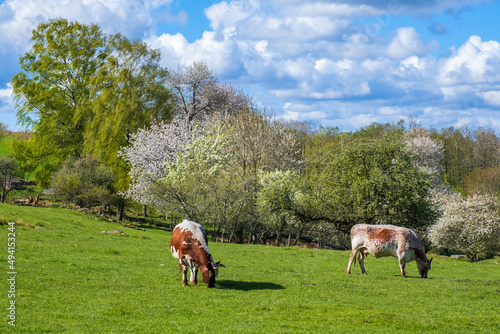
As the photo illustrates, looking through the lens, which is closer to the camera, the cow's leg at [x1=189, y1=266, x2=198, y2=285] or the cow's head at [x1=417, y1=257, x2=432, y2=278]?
the cow's leg at [x1=189, y1=266, x2=198, y2=285]

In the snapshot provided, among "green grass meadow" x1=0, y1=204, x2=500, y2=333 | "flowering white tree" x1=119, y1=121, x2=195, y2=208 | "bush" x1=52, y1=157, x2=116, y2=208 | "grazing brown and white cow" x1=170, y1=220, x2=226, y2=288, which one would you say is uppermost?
"flowering white tree" x1=119, y1=121, x2=195, y2=208

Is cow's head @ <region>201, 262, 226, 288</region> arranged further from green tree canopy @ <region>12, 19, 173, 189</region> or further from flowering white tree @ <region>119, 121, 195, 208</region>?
green tree canopy @ <region>12, 19, 173, 189</region>

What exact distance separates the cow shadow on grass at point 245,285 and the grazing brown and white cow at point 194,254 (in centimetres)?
86

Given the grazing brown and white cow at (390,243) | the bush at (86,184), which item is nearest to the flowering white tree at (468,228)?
the grazing brown and white cow at (390,243)

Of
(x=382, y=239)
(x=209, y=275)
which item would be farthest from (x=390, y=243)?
(x=209, y=275)

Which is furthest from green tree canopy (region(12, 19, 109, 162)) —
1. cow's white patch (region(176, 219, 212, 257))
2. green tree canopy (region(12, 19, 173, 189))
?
cow's white patch (region(176, 219, 212, 257))

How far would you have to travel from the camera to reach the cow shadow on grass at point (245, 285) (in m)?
18.0

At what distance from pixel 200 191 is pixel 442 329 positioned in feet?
109

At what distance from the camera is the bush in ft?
176

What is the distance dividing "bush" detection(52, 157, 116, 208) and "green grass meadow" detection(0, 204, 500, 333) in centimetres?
2768

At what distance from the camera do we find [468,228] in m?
50.8

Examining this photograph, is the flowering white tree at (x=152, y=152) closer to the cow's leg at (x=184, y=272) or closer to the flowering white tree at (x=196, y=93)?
the flowering white tree at (x=196, y=93)

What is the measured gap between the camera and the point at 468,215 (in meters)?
51.5

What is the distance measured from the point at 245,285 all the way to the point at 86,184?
Answer: 1585 inches
